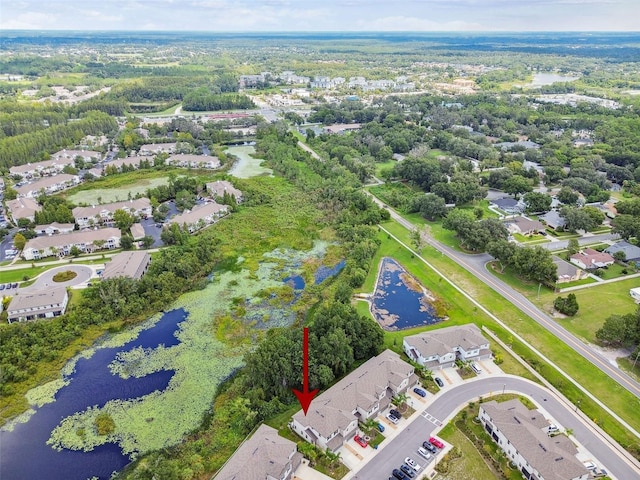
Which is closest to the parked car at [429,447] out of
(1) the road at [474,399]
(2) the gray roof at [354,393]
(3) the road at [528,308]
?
(1) the road at [474,399]

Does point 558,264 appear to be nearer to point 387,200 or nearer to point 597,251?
point 597,251

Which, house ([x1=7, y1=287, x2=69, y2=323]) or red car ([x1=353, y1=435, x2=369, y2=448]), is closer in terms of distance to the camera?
red car ([x1=353, y1=435, x2=369, y2=448])

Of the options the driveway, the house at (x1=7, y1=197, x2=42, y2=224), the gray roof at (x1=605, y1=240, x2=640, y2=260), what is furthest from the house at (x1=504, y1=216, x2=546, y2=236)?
the house at (x1=7, y1=197, x2=42, y2=224)

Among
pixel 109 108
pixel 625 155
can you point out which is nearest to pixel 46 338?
pixel 625 155

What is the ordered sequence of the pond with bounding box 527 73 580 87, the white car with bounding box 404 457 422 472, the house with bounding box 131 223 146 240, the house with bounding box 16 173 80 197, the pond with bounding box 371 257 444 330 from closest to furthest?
the white car with bounding box 404 457 422 472 < the pond with bounding box 371 257 444 330 < the house with bounding box 131 223 146 240 < the house with bounding box 16 173 80 197 < the pond with bounding box 527 73 580 87

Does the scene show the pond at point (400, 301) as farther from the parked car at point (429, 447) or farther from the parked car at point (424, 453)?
the parked car at point (424, 453)

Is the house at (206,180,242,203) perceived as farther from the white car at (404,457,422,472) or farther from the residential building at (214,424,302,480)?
the white car at (404,457,422,472)

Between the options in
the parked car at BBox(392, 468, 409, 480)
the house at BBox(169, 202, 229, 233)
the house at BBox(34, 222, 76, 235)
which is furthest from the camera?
the house at BBox(169, 202, 229, 233)

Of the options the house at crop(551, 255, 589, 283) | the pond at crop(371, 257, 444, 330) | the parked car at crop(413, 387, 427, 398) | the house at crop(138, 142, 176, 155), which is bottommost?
the pond at crop(371, 257, 444, 330)

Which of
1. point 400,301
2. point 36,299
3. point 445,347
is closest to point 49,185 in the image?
point 36,299
